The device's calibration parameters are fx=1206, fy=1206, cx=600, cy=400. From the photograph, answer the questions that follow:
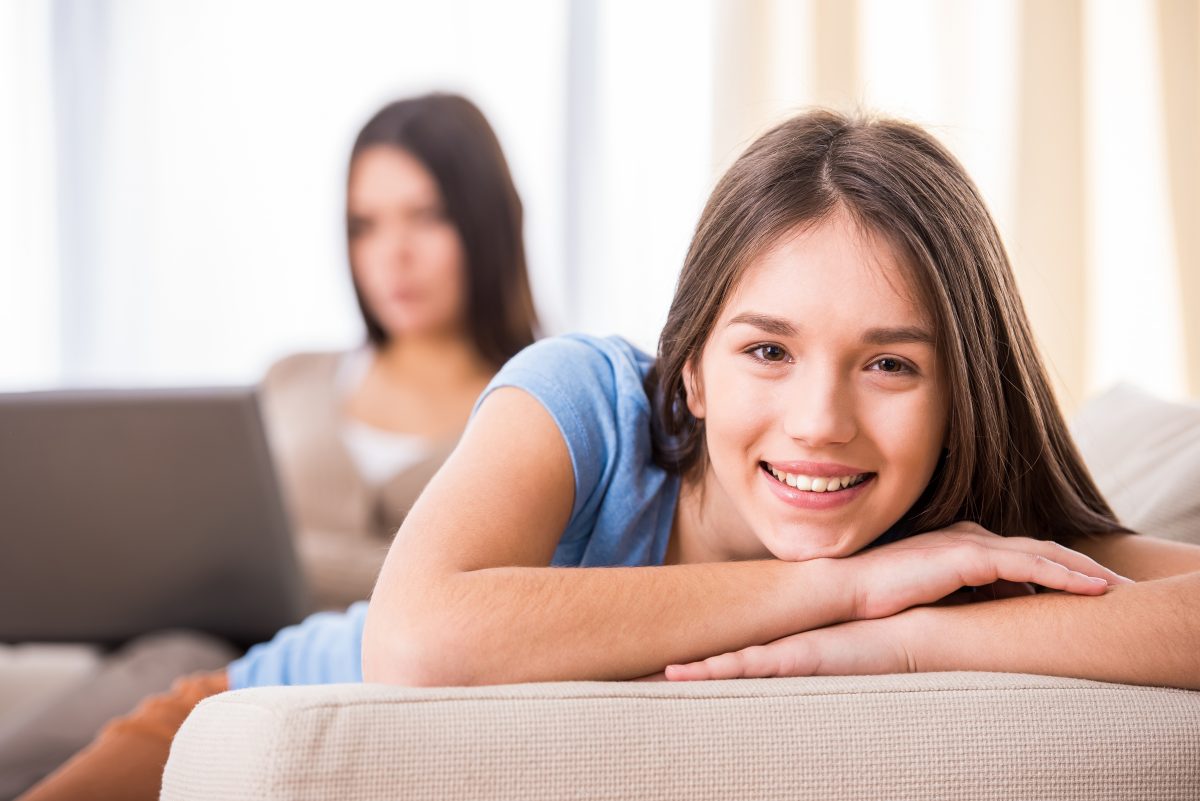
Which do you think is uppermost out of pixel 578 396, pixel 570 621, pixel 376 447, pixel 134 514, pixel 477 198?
pixel 477 198

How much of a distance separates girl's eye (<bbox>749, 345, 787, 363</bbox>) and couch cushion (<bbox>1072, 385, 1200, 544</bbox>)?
55 centimetres

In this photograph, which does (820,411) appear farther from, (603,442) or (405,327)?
(405,327)

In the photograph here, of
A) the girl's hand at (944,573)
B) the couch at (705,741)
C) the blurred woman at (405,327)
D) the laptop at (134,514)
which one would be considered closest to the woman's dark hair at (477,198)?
the blurred woman at (405,327)

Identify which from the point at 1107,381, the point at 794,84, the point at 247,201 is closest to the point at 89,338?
the point at 247,201

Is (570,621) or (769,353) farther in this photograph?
(769,353)

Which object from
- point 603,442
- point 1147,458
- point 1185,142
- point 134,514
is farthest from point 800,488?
point 1185,142

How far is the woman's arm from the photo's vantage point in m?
0.91

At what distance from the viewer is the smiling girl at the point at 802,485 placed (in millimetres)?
945

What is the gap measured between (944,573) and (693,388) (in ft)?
1.01

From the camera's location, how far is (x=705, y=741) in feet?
2.65

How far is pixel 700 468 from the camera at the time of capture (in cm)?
126

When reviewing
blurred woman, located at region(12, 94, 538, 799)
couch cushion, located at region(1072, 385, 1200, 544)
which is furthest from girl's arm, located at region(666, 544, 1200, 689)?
blurred woman, located at region(12, 94, 538, 799)

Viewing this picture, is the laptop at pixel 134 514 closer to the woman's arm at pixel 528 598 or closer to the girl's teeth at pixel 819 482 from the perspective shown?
the woman's arm at pixel 528 598

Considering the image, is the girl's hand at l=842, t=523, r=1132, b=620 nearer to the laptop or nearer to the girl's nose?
the girl's nose
